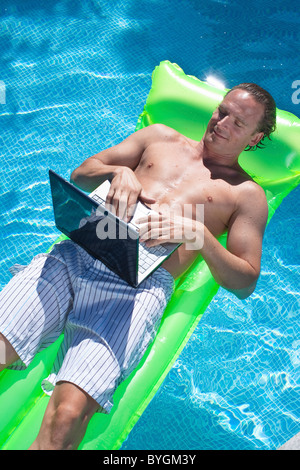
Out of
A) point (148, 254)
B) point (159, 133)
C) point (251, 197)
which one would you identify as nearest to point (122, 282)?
point (148, 254)

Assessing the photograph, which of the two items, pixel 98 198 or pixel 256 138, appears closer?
pixel 98 198

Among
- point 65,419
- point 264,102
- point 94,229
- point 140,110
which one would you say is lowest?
point 140,110

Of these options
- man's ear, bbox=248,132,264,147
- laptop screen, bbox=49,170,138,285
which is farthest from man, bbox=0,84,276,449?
laptop screen, bbox=49,170,138,285

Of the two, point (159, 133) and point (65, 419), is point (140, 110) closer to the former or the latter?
point (159, 133)

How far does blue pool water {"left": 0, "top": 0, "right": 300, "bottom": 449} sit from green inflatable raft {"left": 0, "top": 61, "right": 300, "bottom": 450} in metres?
0.42

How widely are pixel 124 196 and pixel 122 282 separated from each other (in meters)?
0.35

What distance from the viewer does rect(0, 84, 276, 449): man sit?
80.3 inches

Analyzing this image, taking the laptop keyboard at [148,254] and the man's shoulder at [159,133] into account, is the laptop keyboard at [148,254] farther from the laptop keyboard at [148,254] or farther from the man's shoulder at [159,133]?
the man's shoulder at [159,133]

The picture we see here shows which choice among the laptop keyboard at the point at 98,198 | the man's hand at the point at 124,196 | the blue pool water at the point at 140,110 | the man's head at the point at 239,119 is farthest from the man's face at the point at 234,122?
the blue pool water at the point at 140,110

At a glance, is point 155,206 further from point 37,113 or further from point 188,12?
point 188,12

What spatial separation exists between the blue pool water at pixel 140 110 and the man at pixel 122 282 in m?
0.57

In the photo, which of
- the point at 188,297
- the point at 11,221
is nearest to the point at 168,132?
the point at 188,297

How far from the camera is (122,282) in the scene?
2252 millimetres

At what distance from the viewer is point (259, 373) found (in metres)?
2.87
